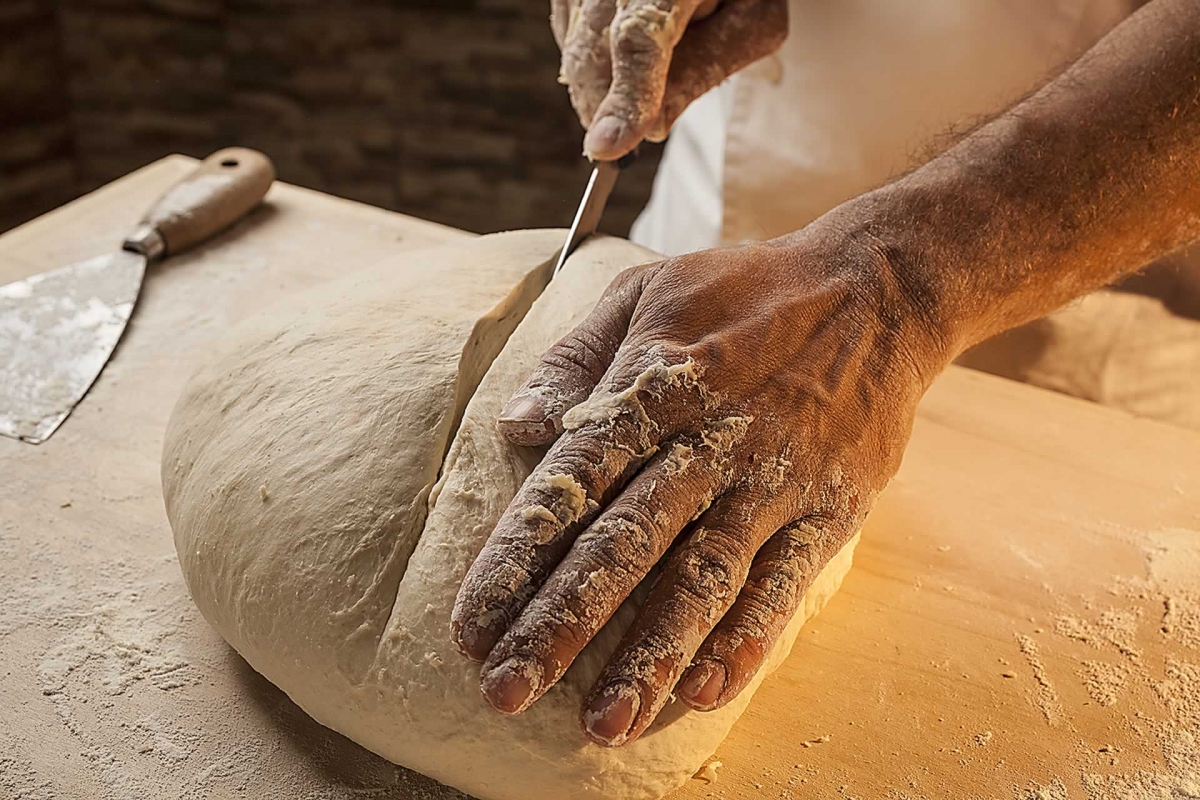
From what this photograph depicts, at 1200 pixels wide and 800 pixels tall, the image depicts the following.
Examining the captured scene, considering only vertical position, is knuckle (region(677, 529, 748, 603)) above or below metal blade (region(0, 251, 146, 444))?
above

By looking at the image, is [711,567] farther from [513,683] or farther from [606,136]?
[606,136]

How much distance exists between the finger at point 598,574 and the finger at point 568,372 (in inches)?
4.6

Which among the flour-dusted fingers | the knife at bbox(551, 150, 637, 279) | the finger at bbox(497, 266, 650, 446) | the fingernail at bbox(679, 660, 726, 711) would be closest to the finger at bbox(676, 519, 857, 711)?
the fingernail at bbox(679, 660, 726, 711)

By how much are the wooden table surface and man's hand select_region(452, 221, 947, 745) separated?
0.29 metres

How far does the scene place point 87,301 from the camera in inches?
71.9

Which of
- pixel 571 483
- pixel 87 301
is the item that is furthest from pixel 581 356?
pixel 87 301

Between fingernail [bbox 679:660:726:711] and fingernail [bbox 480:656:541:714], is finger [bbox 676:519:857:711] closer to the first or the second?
fingernail [bbox 679:660:726:711]

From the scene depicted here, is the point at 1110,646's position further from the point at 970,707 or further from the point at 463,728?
the point at 463,728

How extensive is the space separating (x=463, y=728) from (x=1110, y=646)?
2.90 feet

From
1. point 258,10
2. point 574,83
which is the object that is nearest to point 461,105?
point 258,10

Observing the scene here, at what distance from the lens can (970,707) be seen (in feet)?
4.12

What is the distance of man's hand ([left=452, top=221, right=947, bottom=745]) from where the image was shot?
932 millimetres

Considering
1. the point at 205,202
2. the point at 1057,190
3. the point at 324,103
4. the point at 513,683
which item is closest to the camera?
the point at 513,683

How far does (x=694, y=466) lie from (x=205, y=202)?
143 cm
